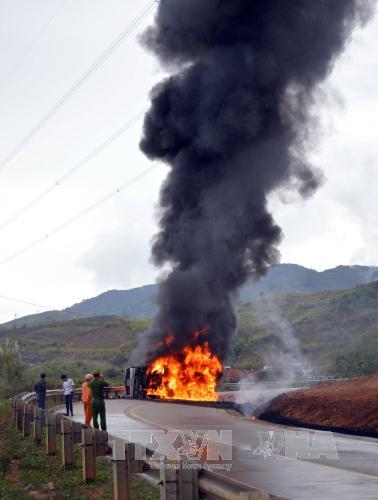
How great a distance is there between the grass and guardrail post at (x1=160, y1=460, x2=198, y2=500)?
377 cm

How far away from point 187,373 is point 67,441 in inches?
1133

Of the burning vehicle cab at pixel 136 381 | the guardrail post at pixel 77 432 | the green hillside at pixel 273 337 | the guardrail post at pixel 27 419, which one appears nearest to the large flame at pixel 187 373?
the burning vehicle cab at pixel 136 381

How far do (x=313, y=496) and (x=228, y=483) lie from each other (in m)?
4.09

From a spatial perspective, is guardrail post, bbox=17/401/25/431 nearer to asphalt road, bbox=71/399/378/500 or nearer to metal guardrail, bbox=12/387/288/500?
asphalt road, bbox=71/399/378/500

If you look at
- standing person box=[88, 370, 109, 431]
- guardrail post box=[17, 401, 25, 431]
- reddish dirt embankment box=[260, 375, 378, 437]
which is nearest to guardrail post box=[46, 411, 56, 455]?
standing person box=[88, 370, 109, 431]

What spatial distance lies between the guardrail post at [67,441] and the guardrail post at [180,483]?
262 inches

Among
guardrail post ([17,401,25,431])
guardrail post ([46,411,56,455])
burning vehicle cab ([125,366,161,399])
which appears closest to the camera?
guardrail post ([46,411,56,455])

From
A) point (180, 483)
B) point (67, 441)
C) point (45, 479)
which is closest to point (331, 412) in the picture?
point (67, 441)

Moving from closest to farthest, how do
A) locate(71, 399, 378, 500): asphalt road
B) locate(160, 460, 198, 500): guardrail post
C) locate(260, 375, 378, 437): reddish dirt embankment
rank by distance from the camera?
locate(160, 460, 198, 500): guardrail post
locate(71, 399, 378, 500): asphalt road
locate(260, 375, 378, 437): reddish dirt embankment

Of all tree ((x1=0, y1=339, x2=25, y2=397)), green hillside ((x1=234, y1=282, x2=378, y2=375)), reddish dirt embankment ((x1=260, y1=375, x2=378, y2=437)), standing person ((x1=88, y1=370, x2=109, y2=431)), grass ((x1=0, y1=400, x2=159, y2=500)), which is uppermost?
green hillside ((x1=234, y1=282, x2=378, y2=375))

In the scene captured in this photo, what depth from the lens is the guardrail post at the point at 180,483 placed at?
8.10 meters

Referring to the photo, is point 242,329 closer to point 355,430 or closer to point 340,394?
point 340,394

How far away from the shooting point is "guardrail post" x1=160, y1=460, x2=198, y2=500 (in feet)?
26.6

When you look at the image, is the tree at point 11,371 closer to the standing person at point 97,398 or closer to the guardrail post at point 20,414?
the guardrail post at point 20,414
